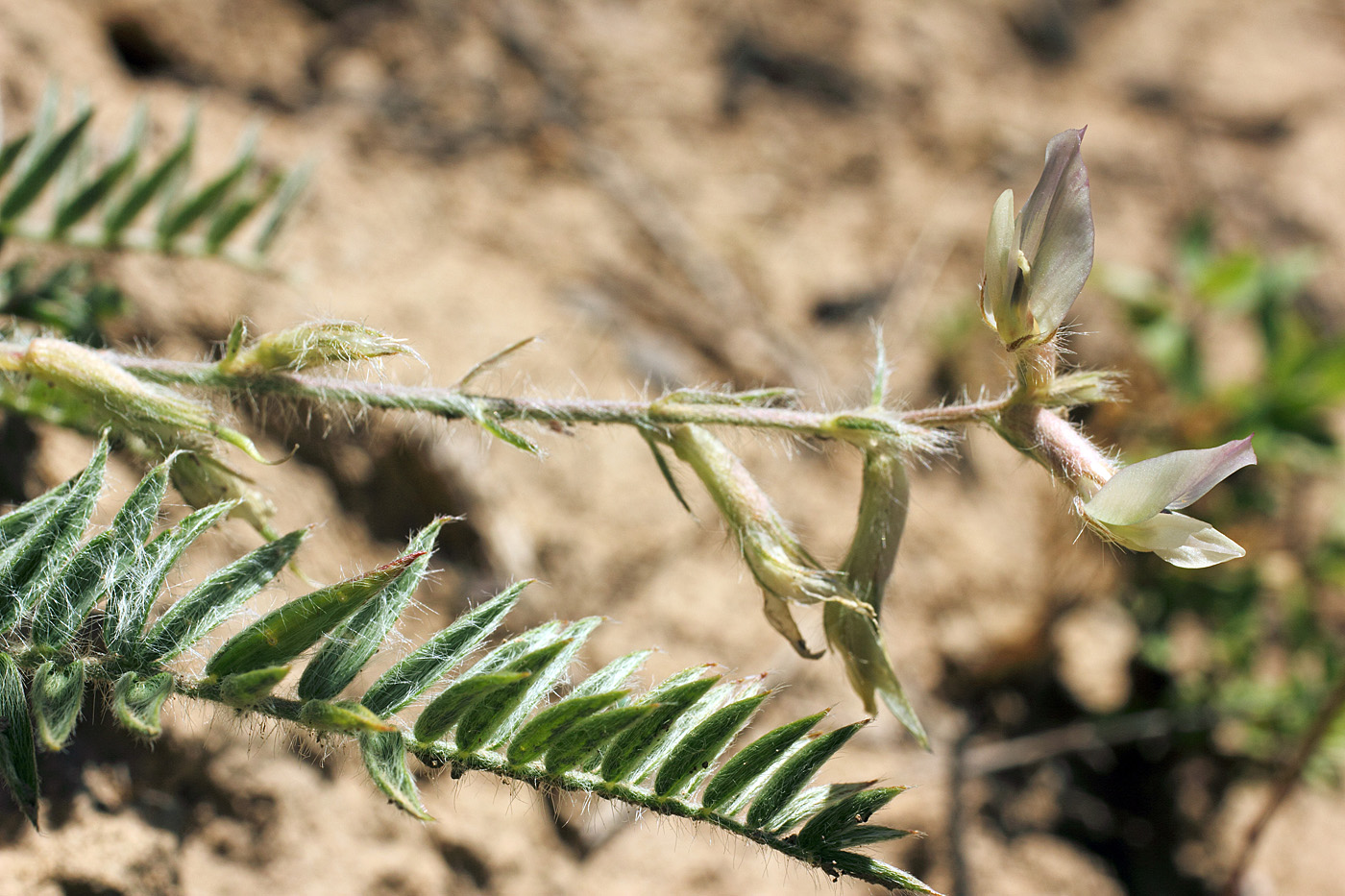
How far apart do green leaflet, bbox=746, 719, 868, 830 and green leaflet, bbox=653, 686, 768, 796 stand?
6cm

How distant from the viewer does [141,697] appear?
34.8 inches

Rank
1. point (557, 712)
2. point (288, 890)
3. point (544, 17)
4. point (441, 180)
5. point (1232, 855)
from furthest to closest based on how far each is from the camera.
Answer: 1. point (544, 17)
2. point (441, 180)
3. point (1232, 855)
4. point (288, 890)
5. point (557, 712)

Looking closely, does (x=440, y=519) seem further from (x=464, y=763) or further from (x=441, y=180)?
(x=441, y=180)

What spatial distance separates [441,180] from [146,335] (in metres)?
1.01

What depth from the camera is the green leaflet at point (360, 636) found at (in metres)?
0.94

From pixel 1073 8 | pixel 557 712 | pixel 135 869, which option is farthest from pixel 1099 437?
pixel 135 869

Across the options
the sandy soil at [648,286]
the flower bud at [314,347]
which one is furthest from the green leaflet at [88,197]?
the flower bud at [314,347]

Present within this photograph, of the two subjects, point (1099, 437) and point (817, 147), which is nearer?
point (1099, 437)

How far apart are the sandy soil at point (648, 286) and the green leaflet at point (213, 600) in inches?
5.3

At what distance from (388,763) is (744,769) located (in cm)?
36

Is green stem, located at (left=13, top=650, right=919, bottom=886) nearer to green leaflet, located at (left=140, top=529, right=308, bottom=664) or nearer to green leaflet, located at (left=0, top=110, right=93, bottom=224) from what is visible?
green leaflet, located at (left=140, top=529, right=308, bottom=664)

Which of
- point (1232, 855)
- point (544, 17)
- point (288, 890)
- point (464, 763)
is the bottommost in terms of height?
point (1232, 855)

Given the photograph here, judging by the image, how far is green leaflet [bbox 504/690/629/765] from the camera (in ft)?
3.04

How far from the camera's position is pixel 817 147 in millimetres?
3207
